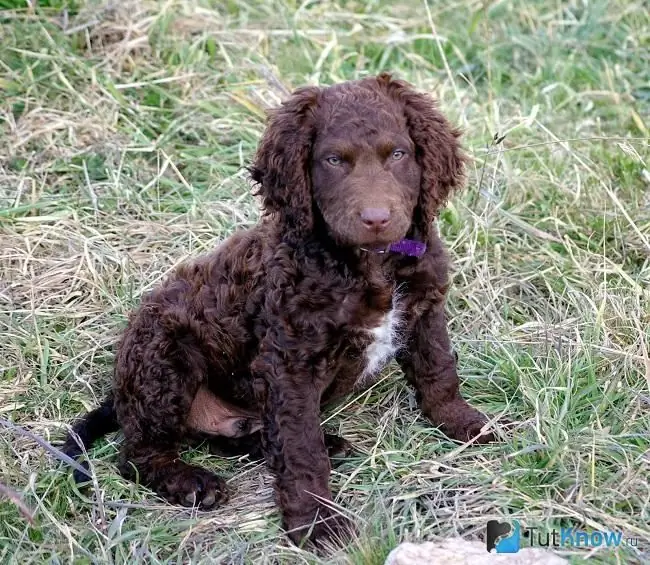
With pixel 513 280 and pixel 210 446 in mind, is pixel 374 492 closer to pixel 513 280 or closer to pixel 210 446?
pixel 210 446

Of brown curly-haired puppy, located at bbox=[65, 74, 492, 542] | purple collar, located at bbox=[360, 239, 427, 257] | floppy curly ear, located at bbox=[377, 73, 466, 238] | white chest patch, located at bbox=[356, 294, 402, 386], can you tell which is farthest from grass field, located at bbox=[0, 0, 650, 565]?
floppy curly ear, located at bbox=[377, 73, 466, 238]

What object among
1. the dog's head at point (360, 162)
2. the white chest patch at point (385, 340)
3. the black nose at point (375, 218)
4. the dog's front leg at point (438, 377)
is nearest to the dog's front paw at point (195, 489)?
the white chest patch at point (385, 340)

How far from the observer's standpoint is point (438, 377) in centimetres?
377

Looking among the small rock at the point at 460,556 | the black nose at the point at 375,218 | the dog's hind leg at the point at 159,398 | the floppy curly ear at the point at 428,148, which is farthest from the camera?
the dog's hind leg at the point at 159,398

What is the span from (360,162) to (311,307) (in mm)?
539

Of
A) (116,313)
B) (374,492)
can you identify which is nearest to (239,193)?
(116,313)

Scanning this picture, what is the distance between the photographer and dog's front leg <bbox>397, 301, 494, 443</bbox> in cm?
371

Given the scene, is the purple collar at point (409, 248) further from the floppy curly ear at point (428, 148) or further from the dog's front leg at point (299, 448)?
the dog's front leg at point (299, 448)

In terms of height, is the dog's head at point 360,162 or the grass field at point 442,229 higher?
the dog's head at point 360,162

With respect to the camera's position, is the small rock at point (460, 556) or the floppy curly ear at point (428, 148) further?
the floppy curly ear at point (428, 148)

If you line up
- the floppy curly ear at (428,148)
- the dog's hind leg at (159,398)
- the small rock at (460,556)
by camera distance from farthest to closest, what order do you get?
1. the dog's hind leg at (159,398)
2. the floppy curly ear at (428,148)
3. the small rock at (460,556)

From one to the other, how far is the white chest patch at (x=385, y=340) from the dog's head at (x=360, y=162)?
31cm

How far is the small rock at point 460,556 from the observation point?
2.86 meters

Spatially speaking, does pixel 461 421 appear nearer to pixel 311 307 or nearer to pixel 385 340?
pixel 385 340
